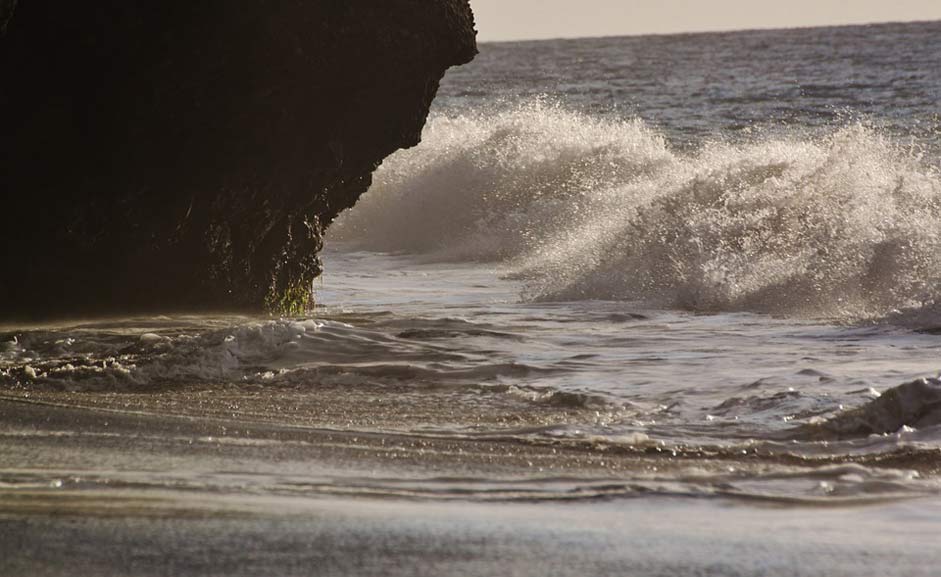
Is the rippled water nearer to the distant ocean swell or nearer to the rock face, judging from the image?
the distant ocean swell

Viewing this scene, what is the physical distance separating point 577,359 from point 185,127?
2.43 metres

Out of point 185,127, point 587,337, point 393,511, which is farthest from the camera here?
point 587,337

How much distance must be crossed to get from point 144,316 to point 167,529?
4813 millimetres

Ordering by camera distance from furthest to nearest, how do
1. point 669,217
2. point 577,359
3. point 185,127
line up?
1. point 669,217
2. point 185,127
3. point 577,359

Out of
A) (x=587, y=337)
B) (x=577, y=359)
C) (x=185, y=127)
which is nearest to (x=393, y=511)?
(x=577, y=359)

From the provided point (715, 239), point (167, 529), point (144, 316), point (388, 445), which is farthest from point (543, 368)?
point (715, 239)

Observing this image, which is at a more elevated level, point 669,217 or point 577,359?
point 669,217

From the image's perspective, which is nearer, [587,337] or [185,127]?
[185,127]

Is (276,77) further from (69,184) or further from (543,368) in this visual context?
(543,368)

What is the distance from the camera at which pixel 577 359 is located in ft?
23.3

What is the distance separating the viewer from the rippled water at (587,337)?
4766mm

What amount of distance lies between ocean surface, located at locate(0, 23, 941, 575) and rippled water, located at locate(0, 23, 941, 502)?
2 centimetres

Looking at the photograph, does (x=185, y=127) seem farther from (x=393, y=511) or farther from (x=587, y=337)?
(x=393, y=511)

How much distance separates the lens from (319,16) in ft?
25.6
